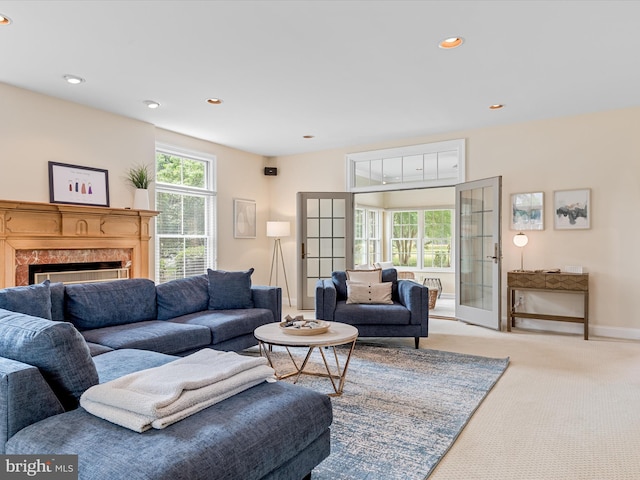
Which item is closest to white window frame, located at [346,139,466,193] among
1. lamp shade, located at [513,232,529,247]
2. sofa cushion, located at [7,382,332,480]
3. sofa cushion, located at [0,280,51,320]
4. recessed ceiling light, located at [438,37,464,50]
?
lamp shade, located at [513,232,529,247]

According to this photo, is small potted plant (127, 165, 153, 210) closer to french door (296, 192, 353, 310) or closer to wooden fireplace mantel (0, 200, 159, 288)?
wooden fireplace mantel (0, 200, 159, 288)

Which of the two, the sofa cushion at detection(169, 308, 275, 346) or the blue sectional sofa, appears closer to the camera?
Result: the blue sectional sofa

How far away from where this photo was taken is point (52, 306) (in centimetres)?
312

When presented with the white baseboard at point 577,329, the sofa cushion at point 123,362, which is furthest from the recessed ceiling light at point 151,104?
the white baseboard at point 577,329

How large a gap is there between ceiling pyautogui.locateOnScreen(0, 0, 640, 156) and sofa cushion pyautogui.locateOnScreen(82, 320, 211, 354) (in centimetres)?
218

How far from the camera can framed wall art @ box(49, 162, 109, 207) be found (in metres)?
4.31

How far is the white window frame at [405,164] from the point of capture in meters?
5.80

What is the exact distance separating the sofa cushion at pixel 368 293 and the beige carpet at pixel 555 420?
26.7 inches

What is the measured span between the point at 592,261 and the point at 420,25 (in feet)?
12.1

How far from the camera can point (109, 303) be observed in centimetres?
341

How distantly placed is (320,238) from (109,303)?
3997 mm

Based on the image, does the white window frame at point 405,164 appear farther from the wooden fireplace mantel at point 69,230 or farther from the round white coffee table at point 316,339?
the round white coffee table at point 316,339

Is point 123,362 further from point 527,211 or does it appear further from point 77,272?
point 527,211

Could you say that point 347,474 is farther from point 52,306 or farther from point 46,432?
point 52,306
